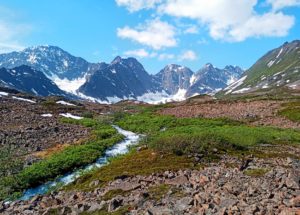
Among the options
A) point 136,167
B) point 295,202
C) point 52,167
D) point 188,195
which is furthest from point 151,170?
point 295,202

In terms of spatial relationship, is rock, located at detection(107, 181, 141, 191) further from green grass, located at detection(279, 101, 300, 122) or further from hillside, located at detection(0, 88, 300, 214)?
green grass, located at detection(279, 101, 300, 122)

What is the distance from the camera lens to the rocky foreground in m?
20.7

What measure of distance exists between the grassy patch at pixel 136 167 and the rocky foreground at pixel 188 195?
6.02 ft

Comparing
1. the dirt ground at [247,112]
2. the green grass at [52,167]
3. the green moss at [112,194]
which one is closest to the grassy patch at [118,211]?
the green moss at [112,194]

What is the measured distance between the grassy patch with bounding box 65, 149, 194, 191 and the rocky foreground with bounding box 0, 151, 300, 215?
72.3 inches

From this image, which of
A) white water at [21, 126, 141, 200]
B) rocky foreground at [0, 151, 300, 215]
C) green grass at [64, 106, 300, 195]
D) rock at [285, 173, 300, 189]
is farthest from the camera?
white water at [21, 126, 141, 200]

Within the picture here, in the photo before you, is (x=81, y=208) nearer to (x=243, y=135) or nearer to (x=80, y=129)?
(x=243, y=135)

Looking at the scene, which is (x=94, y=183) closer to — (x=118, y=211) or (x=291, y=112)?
(x=118, y=211)

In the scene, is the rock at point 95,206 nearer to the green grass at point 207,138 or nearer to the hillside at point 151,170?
the hillside at point 151,170

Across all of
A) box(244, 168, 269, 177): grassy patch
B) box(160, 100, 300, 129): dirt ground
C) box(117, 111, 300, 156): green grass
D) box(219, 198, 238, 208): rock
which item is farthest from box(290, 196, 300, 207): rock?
box(160, 100, 300, 129): dirt ground

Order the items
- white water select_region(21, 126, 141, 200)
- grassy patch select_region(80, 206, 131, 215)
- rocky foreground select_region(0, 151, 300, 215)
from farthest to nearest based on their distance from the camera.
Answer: white water select_region(21, 126, 141, 200)
grassy patch select_region(80, 206, 131, 215)
rocky foreground select_region(0, 151, 300, 215)

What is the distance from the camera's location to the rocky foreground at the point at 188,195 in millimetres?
20672

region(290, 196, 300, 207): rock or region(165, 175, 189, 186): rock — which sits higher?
region(290, 196, 300, 207): rock

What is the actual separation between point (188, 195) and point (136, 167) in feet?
49.9
